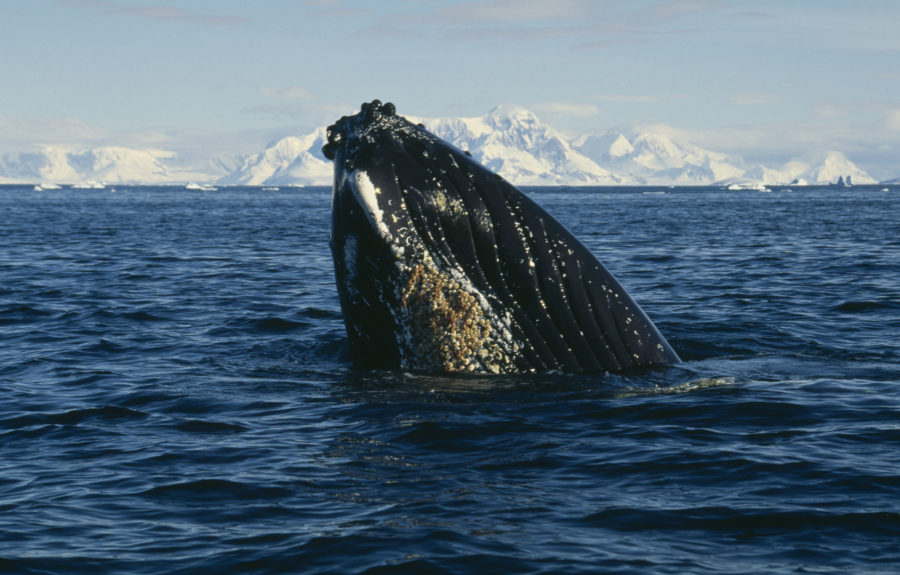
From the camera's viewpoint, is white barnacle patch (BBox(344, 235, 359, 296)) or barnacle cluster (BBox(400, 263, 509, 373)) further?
barnacle cluster (BBox(400, 263, 509, 373))

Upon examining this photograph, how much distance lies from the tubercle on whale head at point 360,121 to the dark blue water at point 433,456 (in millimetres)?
2235

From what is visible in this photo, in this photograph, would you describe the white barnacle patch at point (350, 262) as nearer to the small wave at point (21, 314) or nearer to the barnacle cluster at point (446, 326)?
the barnacle cluster at point (446, 326)

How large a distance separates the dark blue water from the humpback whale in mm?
298

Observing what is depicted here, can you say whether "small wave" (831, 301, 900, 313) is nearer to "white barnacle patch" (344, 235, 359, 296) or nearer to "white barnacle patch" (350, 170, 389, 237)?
"white barnacle patch" (344, 235, 359, 296)

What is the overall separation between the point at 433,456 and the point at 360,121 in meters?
2.99

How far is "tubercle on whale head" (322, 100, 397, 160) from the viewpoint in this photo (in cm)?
861

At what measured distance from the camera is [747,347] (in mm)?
12938

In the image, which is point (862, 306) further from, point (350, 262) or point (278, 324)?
point (350, 262)

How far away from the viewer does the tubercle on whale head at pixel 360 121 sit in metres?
8.61

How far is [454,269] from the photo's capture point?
880 cm

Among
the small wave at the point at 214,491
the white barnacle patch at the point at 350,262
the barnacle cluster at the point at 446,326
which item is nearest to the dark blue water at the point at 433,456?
the small wave at the point at 214,491

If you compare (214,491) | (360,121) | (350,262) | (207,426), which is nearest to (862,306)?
(350,262)

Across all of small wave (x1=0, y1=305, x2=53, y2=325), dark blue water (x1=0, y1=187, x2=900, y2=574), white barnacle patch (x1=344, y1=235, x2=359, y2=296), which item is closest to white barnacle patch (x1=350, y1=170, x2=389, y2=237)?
white barnacle patch (x1=344, y1=235, x2=359, y2=296)

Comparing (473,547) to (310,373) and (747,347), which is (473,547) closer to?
(310,373)
